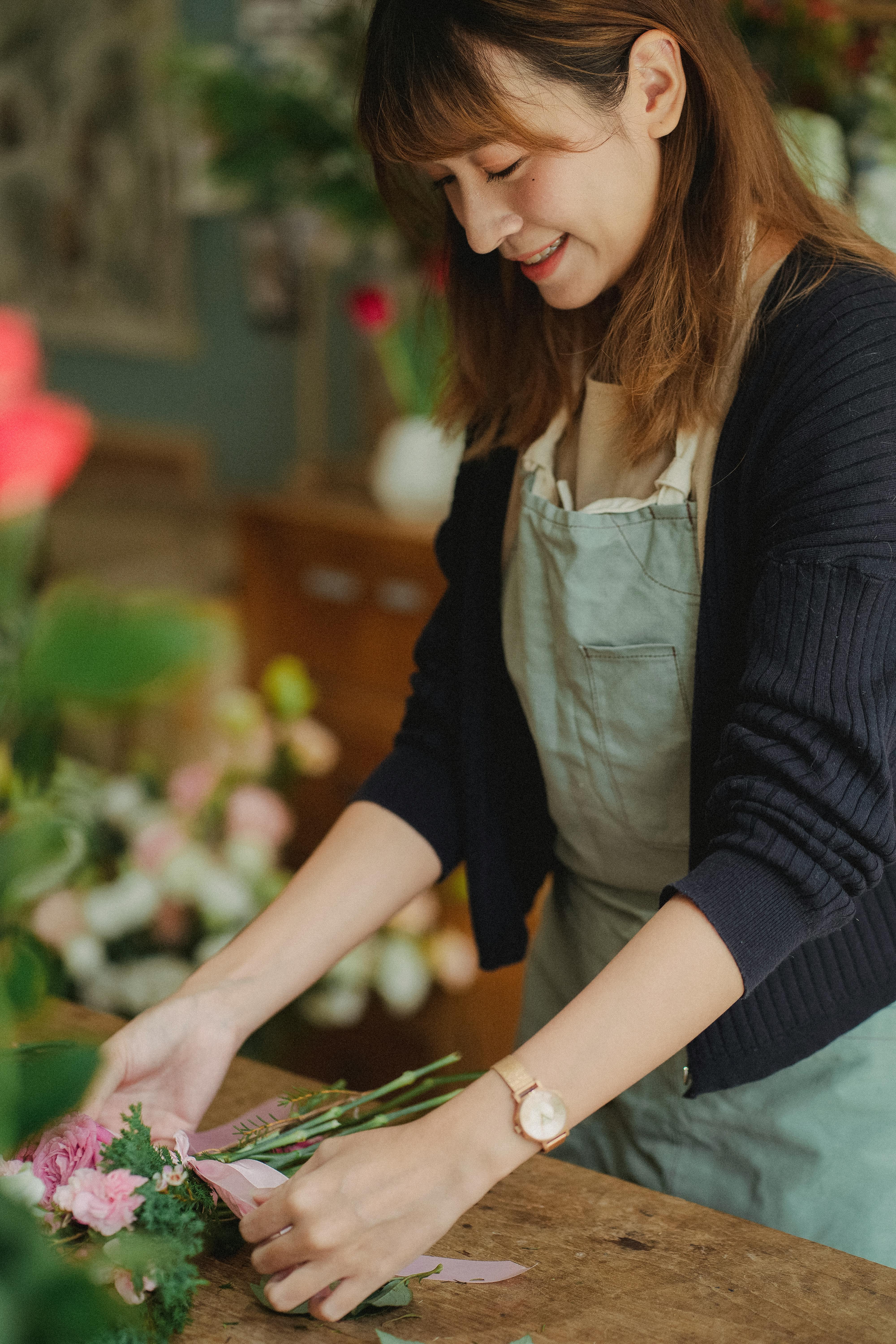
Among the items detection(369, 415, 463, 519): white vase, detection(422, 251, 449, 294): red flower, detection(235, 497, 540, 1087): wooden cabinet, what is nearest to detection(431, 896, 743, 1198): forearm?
detection(422, 251, 449, 294): red flower

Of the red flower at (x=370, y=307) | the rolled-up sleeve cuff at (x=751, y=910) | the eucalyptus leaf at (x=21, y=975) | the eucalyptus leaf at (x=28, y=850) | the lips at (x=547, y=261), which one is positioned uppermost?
the lips at (x=547, y=261)

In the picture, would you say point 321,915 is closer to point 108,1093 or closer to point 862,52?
point 108,1093

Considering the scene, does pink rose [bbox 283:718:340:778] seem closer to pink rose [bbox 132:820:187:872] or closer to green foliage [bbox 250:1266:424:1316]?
pink rose [bbox 132:820:187:872]

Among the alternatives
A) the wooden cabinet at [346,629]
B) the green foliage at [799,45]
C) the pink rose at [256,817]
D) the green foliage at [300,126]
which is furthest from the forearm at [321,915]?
the green foliage at [300,126]

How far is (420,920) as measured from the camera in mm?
1901

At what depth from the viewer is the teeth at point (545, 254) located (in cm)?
92

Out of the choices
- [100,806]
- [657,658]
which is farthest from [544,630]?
[100,806]

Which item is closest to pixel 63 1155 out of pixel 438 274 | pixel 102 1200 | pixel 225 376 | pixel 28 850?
pixel 102 1200

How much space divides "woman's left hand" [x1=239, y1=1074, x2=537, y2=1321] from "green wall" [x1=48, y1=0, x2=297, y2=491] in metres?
3.65

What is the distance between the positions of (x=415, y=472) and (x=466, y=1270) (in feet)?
6.09

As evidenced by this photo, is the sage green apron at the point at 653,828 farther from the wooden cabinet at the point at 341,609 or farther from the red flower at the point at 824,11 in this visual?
the wooden cabinet at the point at 341,609

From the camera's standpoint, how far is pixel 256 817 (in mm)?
1738

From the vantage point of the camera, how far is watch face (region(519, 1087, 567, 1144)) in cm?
73

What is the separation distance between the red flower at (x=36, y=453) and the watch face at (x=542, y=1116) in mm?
517
